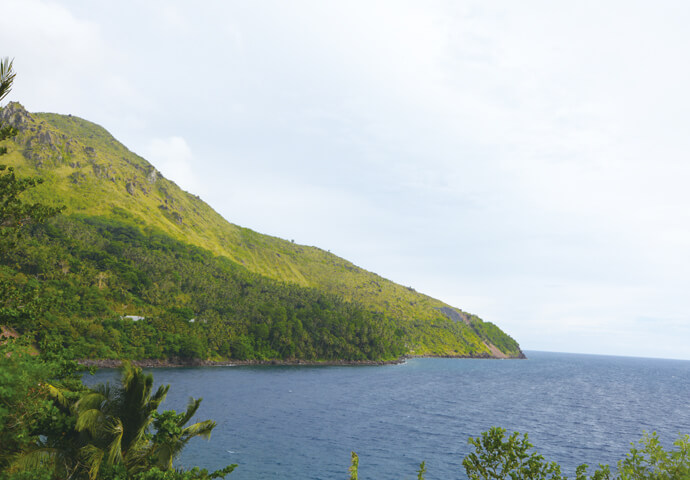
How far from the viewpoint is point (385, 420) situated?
283 feet

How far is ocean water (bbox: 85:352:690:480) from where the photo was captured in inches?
2250

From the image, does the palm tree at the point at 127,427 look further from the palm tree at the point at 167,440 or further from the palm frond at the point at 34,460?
the palm frond at the point at 34,460

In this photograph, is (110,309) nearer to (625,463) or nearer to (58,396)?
(58,396)

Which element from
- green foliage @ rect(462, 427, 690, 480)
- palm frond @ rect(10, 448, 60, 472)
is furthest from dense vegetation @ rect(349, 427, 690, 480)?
palm frond @ rect(10, 448, 60, 472)

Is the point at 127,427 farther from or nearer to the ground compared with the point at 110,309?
farther from the ground

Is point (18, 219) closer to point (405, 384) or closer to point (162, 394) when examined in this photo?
point (162, 394)

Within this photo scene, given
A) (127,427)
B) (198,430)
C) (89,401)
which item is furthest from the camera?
(198,430)

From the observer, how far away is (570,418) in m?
98.1

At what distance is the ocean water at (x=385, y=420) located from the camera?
57.2 m

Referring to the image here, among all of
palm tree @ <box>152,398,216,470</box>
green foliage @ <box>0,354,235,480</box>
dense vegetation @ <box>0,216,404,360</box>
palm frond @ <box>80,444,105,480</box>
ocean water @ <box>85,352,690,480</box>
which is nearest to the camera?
green foliage @ <box>0,354,235,480</box>

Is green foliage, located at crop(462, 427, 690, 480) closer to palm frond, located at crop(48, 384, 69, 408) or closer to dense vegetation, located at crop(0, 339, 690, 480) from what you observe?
dense vegetation, located at crop(0, 339, 690, 480)

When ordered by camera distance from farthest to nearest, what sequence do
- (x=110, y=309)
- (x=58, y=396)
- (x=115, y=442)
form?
(x=110, y=309), (x=58, y=396), (x=115, y=442)

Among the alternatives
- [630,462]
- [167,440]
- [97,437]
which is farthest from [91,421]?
[630,462]

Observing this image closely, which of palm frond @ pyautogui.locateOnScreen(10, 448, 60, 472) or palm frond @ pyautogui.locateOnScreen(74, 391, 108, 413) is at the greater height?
palm frond @ pyautogui.locateOnScreen(74, 391, 108, 413)
